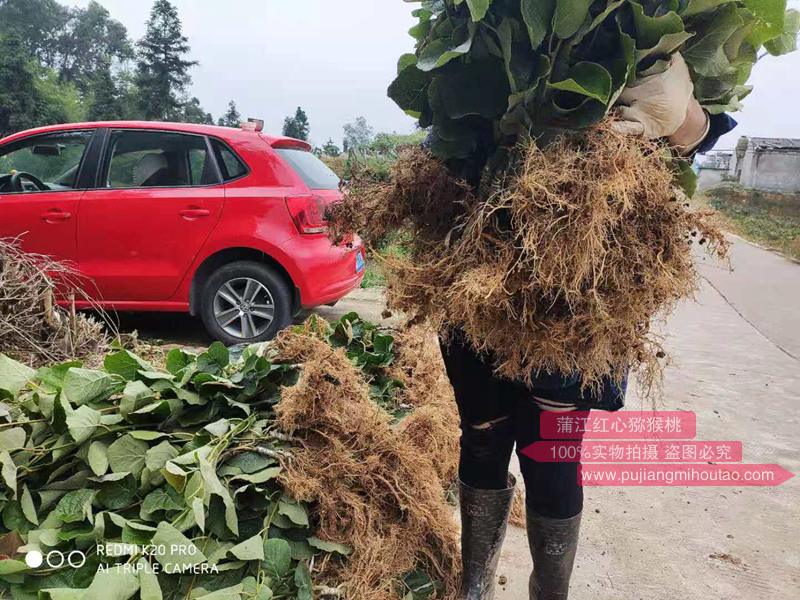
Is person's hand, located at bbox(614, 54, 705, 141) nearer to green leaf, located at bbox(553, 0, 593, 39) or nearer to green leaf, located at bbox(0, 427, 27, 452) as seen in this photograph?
green leaf, located at bbox(553, 0, 593, 39)

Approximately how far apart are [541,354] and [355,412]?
0.87m

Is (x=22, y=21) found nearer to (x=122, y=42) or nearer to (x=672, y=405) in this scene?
(x=122, y=42)

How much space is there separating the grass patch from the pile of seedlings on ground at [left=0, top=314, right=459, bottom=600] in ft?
67.7

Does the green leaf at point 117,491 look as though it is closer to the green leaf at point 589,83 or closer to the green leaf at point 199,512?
the green leaf at point 199,512

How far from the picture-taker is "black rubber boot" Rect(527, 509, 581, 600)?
1.47 m

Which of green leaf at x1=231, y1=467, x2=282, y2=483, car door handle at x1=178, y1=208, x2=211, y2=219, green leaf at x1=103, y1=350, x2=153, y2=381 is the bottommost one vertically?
green leaf at x1=231, y1=467, x2=282, y2=483

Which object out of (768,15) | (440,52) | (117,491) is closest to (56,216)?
(117,491)

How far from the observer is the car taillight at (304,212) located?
421cm

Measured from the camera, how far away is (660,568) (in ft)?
6.57

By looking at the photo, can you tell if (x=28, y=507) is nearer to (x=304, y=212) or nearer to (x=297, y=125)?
(x=304, y=212)

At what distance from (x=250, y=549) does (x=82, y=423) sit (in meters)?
0.66

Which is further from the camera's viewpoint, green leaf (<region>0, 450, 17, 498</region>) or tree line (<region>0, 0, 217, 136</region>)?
tree line (<region>0, 0, 217, 136</region>)

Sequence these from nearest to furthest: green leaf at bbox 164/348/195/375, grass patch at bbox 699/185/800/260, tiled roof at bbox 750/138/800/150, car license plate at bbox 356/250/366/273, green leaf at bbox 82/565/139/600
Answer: green leaf at bbox 82/565/139/600 < green leaf at bbox 164/348/195/375 < car license plate at bbox 356/250/366/273 < grass patch at bbox 699/185/800/260 < tiled roof at bbox 750/138/800/150
